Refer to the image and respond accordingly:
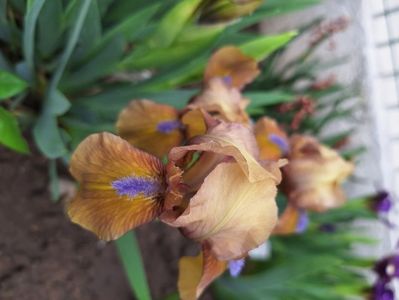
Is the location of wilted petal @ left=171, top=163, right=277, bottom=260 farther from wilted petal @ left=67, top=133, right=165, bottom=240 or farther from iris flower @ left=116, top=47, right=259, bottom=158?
iris flower @ left=116, top=47, right=259, bottom=158

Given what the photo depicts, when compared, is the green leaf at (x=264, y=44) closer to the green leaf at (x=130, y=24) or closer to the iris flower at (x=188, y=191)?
the green leaf at (x=130, y=24)

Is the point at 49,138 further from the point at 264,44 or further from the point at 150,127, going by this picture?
the point at 264,44

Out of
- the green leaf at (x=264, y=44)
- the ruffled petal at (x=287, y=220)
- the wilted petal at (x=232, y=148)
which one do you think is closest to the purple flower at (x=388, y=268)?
the ruffled petal at (x=287, y=220)

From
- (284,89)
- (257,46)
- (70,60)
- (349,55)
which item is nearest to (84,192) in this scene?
(70,60)

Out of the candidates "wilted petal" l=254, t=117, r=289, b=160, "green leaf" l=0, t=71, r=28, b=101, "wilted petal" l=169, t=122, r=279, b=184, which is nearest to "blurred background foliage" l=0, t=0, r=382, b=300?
"green leaf" l=0, t=71, r=28, b=101

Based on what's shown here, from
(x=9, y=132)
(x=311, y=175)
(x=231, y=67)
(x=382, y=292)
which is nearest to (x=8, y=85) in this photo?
(x=9, y=132)

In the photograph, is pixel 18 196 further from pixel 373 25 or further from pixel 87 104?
pixel 373 25

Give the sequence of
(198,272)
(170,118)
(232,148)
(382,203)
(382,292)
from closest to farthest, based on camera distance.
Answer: (232,148) → (198,272) → (170,118) → (382,292) → (382,203)
